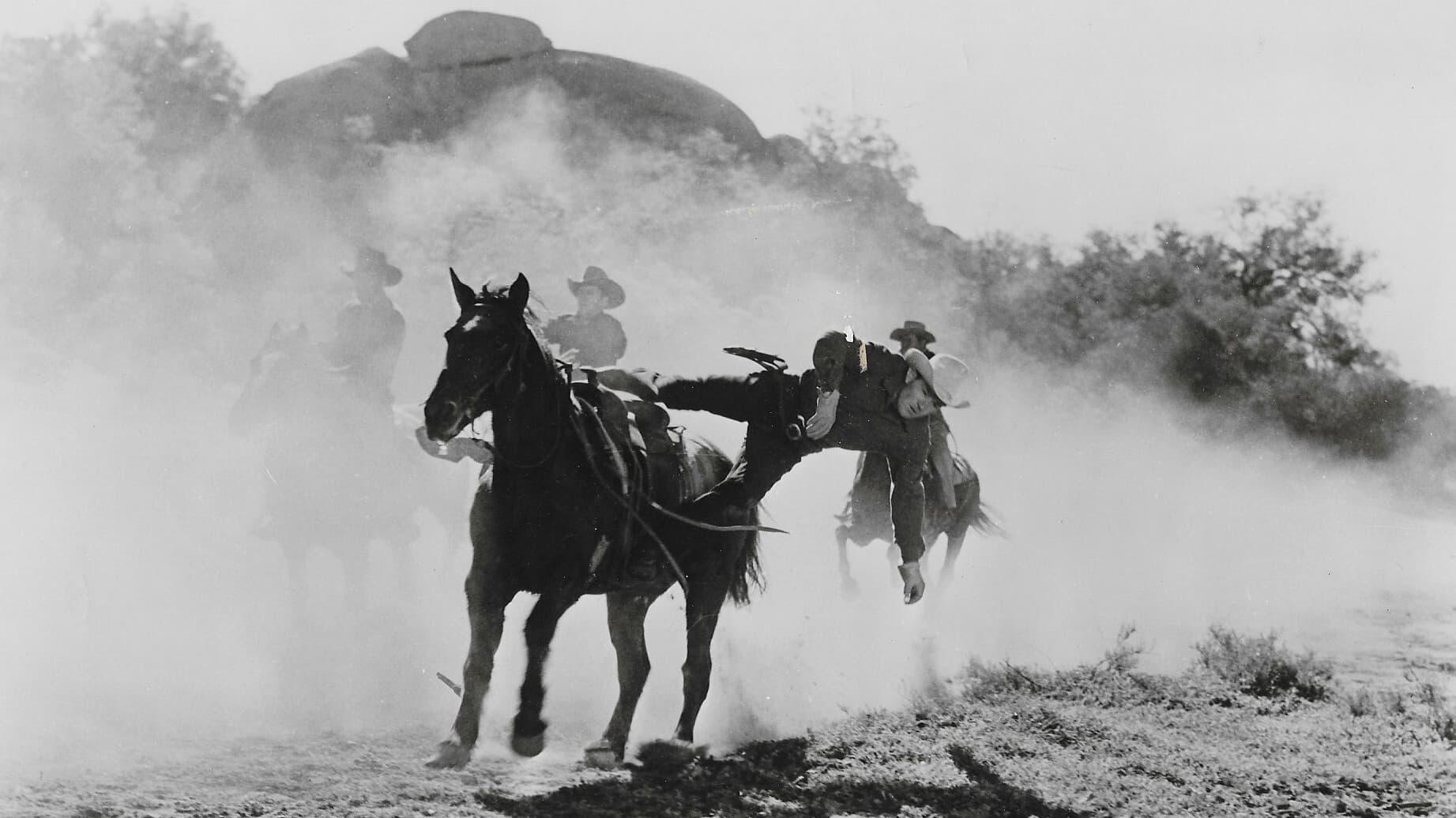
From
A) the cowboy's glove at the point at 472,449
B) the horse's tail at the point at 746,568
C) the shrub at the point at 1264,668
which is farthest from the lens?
the shrub at the point at 1264,668

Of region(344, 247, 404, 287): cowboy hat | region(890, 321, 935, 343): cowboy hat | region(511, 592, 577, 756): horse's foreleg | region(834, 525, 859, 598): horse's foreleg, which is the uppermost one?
region(344, 247, 404, 287): cowboy hat

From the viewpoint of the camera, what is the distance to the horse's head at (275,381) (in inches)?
424

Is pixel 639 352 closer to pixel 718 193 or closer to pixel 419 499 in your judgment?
pixel 718 193

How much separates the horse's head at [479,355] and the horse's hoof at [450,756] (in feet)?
Answer: 5.48

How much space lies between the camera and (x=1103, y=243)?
945 inches

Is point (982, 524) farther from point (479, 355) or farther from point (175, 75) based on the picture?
point (175, 75)

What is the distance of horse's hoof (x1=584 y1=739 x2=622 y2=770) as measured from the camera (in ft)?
25.6

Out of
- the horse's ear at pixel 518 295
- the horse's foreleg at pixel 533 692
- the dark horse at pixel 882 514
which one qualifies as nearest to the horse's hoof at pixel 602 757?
the horse's foreleg at pixel 533 692

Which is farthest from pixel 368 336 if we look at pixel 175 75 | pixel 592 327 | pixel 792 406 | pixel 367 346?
pixel 175 75

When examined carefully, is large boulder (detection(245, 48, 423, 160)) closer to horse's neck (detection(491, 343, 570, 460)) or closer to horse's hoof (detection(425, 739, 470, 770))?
horse's neck (detection(491, 343, 570, 460))

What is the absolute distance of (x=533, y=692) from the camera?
6.95 metres

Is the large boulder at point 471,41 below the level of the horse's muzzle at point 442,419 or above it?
above

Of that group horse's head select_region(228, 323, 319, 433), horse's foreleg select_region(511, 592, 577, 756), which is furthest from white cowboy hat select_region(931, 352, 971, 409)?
horse's head select_region(228, 323, 319, 433)

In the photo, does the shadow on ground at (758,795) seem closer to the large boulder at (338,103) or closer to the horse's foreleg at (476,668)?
the horse's foreleg at (476,668)
